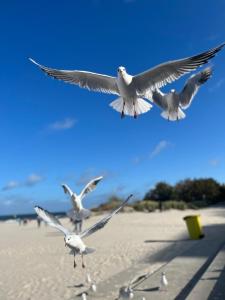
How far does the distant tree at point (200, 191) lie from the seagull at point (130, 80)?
43.3 metres

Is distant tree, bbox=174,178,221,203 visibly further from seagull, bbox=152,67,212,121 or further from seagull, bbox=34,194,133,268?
seagull, bbox=34,194,133,268

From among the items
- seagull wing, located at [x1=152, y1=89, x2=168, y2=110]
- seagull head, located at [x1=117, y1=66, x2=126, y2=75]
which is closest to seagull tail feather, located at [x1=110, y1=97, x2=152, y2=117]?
seagull wing, located at [x1=152, y1=89, x2=168, y2=110]

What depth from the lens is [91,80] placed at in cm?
470

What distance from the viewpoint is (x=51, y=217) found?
3.24 metres

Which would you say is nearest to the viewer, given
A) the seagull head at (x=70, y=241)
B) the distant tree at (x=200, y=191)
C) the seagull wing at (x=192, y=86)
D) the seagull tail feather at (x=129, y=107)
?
the seagull head at (x=70, y=241)

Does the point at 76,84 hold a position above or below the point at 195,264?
above

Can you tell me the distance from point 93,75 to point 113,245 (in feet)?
43.9

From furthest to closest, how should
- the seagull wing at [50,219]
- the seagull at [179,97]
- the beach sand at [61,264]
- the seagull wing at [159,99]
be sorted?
the beach sand at [61,264]
the seagull wing at [159,99]
the seagull at [179,97]
the seagull wing at [50,219]

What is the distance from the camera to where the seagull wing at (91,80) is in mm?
4453

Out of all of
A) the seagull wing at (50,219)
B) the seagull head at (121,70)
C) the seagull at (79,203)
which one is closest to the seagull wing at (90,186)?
the seagull at (79,203)

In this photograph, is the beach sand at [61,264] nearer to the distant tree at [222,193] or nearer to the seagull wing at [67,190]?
the seagull wing at [67,190]

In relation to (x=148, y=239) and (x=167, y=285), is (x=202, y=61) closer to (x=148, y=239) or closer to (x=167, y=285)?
(x=167, y=285)

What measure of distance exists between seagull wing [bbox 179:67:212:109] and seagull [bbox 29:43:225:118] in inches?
14.5

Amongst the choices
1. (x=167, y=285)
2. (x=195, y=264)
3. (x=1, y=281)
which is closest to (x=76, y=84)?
(x=167, y=285)
